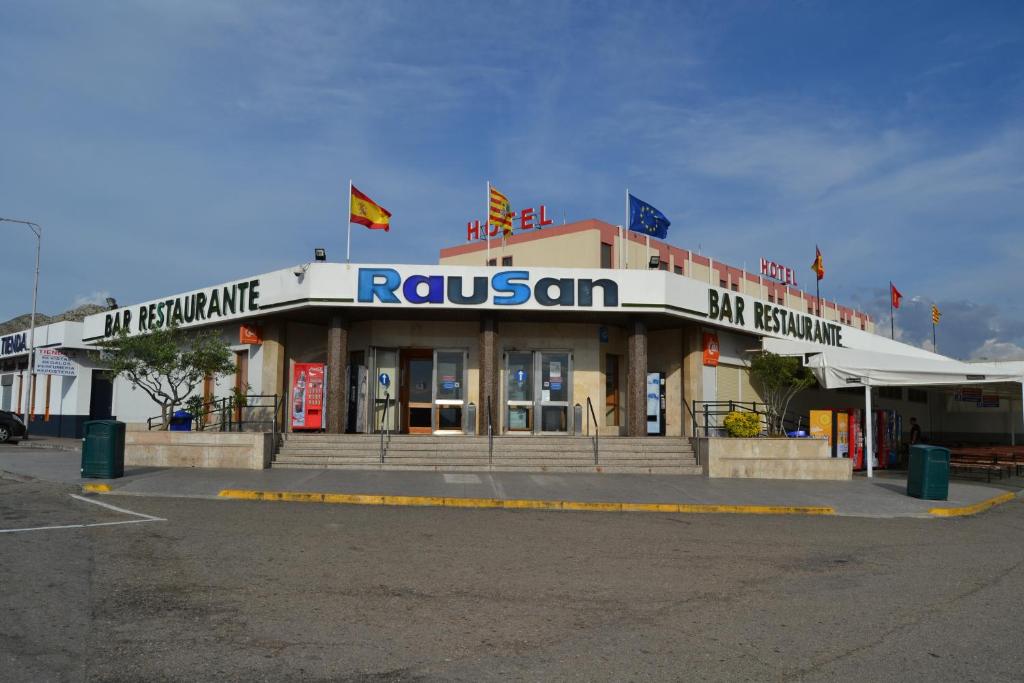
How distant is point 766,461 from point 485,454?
6.76m

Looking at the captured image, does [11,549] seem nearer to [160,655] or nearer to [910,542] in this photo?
[160,655]

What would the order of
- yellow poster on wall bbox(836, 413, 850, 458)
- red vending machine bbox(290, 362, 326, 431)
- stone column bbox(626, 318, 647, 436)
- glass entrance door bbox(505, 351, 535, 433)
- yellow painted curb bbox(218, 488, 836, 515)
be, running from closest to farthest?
yellow painted curb bbox(218, 488, 836, 515) < stone column bbox(626, 318, 647, 436) < yellow poster on wall bbox(836, 413, 850, 458) < red vending machine bbox(290, 362, 326, 431) < glass entrance door bbox(505, 351, 535, 433)

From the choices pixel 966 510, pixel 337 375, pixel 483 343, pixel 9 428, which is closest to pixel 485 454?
pixel 483 343

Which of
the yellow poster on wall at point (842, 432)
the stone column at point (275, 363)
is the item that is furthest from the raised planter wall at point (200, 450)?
the yellow poster on wall at point (842, 432)

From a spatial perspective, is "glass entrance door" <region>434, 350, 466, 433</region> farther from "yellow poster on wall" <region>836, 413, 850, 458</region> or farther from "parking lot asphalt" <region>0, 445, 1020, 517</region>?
"yellow poster on wall" <region>836, 413, 850, 458</region>

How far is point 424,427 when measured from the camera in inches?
942

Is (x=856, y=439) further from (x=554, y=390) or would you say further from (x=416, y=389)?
(x=416, y=389)

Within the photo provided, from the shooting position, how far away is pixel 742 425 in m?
20.9

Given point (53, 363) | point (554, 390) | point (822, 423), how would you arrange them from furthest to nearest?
point (53, 363), point (554, 390), point (822, 423)

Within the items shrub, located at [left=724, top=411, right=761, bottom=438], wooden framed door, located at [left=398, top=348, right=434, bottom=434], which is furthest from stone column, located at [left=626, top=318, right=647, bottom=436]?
wooden framed door, located at [left=398, top=348, right=434, bottom=434]

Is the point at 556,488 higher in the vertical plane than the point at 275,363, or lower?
lower

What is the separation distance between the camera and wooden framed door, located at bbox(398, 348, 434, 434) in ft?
78.5

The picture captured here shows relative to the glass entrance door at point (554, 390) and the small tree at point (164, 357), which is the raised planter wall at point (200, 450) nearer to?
the small tree at point (164, 357)

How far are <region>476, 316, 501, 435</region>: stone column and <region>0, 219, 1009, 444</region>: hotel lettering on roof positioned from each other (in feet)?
0.17
